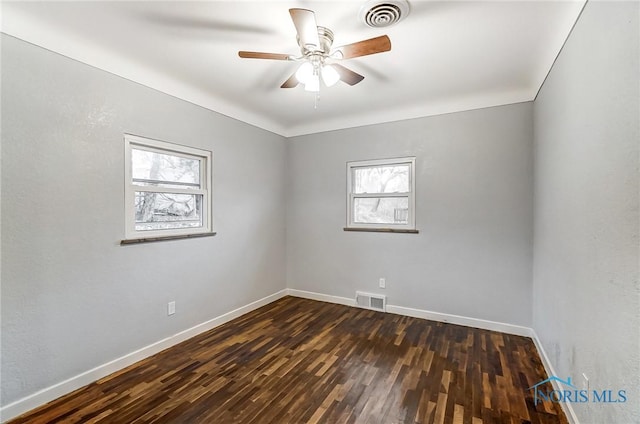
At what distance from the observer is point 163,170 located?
281 cm

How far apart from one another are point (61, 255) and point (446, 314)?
3.84 metres

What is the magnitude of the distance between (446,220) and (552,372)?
170 centimetres

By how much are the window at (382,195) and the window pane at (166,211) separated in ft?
6.70

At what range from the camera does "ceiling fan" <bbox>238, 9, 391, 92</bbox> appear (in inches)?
65.2

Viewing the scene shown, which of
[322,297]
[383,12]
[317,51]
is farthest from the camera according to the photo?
[322,297]

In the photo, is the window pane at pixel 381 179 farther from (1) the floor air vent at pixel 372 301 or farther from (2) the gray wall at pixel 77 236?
(2) the gray wall at pixel 77 236

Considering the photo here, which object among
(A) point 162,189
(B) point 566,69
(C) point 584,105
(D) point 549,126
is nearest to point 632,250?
(C) point 584,105

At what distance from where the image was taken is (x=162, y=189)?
2748 millimetres

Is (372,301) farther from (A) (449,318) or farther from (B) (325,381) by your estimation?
(B) (325,381)

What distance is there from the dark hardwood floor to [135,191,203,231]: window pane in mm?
1243

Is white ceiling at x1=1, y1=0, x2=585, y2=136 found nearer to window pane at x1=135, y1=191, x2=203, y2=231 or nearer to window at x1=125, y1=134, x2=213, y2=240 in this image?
window at x1=125, y1=134, x2=213, y2=240

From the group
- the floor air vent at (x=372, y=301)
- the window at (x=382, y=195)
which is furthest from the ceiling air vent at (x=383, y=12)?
the floor air vent at (x=372, y=301)

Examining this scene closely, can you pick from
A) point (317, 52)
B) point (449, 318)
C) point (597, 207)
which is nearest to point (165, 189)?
point (317, 52)

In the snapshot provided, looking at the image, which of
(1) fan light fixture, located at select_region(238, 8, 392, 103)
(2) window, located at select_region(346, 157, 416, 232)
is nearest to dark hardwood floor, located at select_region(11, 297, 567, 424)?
(2) window, located at select_region(346, 157, 416, 232)
